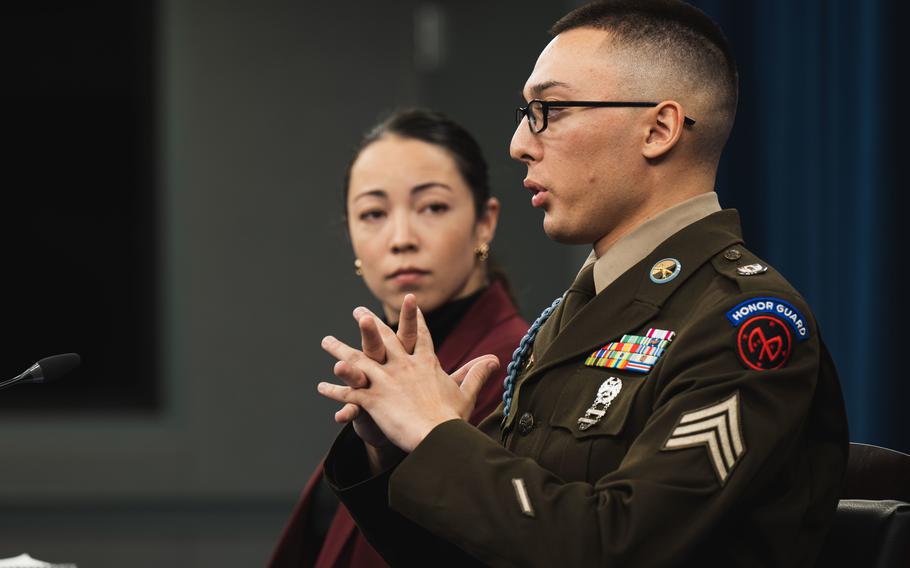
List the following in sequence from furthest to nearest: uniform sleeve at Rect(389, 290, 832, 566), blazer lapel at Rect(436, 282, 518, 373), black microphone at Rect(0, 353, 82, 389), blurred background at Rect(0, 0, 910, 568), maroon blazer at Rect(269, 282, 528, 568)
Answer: blurred background at Rect(0, 0, 910, 568), blazer lapel at Rect(436, 282, 518, 373), maroon blazer at Rect(269, 282, 528, 568), black microphone at Rect(0, 353, 82, 389), uniform sleeve at Rect(389, 290, 832, 566)

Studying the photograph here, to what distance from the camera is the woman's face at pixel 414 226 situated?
199cm

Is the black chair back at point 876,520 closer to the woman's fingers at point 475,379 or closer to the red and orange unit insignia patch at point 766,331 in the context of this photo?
the red and orange unit insignia patch at point 766,331

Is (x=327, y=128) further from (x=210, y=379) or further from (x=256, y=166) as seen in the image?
(x=210, y=379)

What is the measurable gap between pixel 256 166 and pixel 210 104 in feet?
0.83

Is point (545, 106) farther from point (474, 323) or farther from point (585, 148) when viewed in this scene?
point (474, 323)

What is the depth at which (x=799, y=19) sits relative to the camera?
245 cm

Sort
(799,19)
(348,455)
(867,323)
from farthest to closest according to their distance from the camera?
(799,19)
(867,323)
(348,455)

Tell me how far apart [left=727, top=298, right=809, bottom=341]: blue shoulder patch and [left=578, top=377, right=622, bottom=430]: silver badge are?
5.3 inches

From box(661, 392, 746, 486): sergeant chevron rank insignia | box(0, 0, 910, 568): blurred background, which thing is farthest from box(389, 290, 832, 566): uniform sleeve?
box(0, 0, 910, 568): blurred background

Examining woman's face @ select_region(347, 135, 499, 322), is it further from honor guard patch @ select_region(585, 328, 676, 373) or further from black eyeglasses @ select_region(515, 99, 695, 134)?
honor guard patch @ select_region(585, 328, 676, 373)

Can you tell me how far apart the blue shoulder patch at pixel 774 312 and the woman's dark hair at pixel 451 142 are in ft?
3.74

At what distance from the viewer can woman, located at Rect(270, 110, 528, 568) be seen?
1.97 meters

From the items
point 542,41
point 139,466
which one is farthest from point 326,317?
point 542,41

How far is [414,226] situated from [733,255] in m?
0.99
